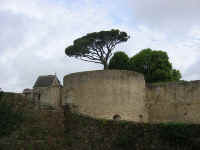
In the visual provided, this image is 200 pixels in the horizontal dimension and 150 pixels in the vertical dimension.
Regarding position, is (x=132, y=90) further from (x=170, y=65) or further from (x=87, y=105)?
(x=170, y=65)

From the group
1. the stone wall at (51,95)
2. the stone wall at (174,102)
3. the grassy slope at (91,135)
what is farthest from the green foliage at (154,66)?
the grassy slope at (91,135)

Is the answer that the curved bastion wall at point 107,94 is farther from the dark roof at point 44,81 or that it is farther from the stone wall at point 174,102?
the dark roof at point 44,81

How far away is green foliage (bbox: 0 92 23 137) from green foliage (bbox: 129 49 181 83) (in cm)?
1077

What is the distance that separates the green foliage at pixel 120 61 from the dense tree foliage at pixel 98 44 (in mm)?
3096

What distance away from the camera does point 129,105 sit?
566 inches

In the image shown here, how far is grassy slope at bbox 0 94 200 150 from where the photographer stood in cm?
1036

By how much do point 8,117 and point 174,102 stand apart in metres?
7.90

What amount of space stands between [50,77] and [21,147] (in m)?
21.1

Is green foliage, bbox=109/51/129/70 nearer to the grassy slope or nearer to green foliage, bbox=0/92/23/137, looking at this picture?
the grassy slope

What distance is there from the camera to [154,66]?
21094 millimetres

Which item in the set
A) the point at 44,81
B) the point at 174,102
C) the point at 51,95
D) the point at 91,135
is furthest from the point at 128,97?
the point at 44,81

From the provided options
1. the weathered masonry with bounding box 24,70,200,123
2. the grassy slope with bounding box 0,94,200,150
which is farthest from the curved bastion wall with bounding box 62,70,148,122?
the grassy slope with bounding box 0,94,200,150

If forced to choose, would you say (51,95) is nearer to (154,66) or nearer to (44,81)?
(154,66)

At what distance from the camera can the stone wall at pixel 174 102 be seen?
14484mm
